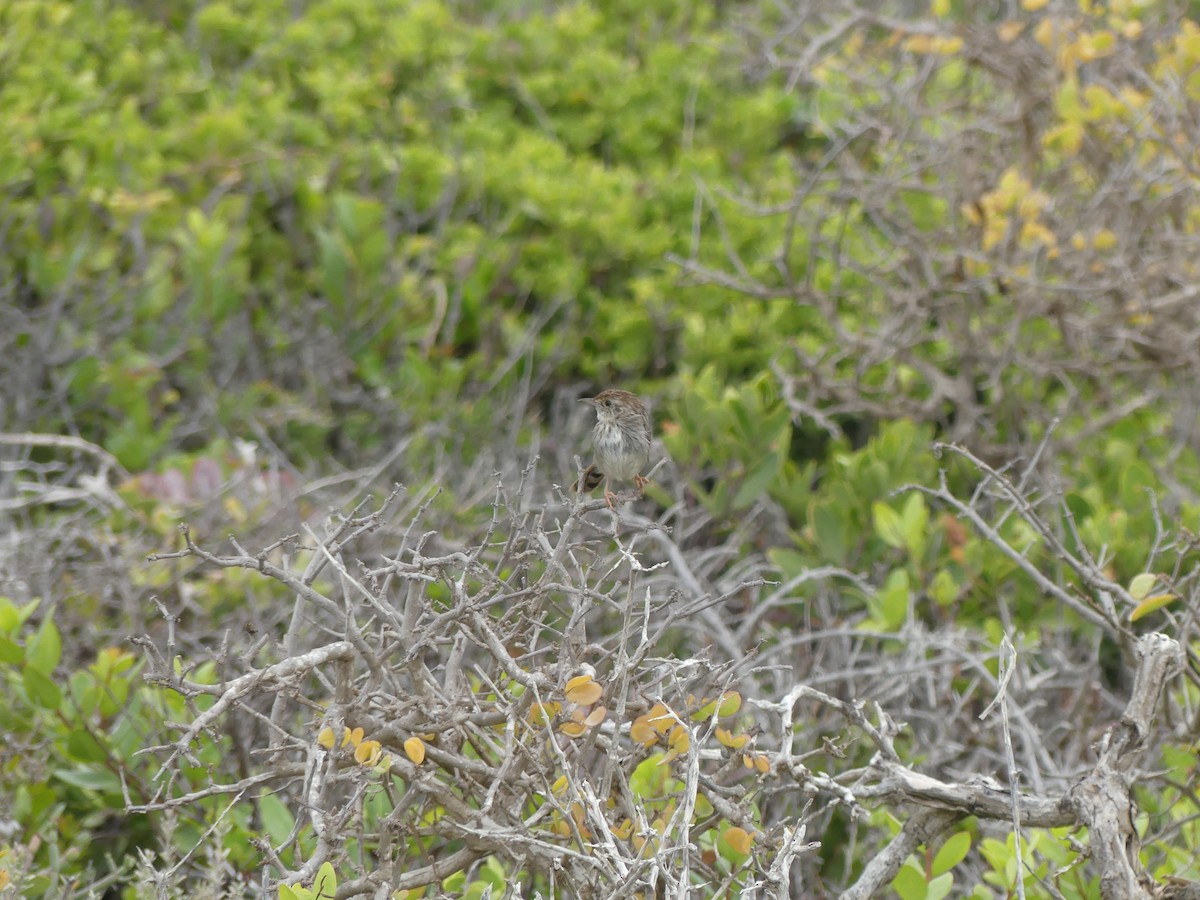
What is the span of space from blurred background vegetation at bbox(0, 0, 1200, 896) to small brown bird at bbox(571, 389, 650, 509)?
0.61m

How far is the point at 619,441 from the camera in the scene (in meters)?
4.34

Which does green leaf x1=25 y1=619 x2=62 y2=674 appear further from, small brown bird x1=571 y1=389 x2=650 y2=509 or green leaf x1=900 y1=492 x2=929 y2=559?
green leaf x1=900 y1=492 x2=929 y2=559

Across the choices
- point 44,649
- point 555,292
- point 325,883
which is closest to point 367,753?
point 325,883

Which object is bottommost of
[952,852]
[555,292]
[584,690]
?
[555,292]

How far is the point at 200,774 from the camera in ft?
12.4

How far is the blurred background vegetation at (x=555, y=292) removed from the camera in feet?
16.4

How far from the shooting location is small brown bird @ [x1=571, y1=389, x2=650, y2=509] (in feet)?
13.9

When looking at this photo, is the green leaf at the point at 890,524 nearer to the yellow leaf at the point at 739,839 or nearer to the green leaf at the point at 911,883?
the green leaf at the point at 911,883

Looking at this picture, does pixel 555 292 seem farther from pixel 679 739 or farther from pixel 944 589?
pixel 679 739

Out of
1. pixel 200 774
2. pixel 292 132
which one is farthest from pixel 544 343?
pixel 200 774

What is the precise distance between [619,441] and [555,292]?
8.75 feet

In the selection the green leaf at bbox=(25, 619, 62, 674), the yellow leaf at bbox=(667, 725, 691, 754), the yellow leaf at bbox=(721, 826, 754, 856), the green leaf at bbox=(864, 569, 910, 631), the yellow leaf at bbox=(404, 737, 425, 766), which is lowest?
the green leaf at bbox=(864, 569, 910, 631)

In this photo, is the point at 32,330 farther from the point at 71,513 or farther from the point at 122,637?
the point at 122,637

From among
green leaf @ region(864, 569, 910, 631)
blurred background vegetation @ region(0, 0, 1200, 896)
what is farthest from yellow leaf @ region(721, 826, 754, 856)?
green leaf @ region(864, 569, 910, 631)
